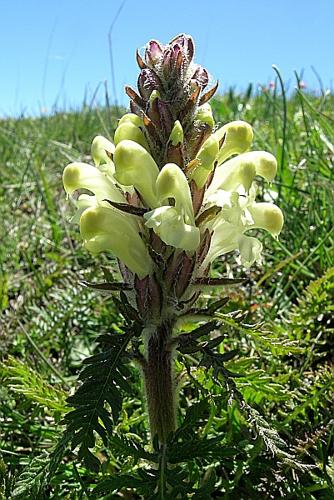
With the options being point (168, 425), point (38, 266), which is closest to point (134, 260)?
point (168, 425)

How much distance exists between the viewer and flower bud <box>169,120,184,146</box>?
48.3 inches

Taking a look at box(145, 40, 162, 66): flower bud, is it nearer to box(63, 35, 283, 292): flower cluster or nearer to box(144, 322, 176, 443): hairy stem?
box(63, 35, 283, 292): flower cluster

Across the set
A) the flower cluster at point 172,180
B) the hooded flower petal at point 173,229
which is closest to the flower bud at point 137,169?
the flower cluster at point 172,180

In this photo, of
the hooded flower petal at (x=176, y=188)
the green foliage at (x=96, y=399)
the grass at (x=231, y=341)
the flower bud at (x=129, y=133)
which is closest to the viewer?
the green foliage at (x=96, y=399)

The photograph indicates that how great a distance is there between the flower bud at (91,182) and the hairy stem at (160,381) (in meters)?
0.32

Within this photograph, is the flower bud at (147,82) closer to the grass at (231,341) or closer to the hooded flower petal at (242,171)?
the hooded flower petal at (242,171)

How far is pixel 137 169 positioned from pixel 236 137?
0.88 ft

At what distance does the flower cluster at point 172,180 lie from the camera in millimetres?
1244

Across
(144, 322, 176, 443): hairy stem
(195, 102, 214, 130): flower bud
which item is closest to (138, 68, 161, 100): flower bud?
(195, 102, 214, 130): flower bud

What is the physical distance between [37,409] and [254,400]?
0.56m

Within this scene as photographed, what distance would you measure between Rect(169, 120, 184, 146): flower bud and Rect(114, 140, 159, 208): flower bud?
65 mm

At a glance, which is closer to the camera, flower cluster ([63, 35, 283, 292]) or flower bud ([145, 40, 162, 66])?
flower cluster ([63, 35, 283, 292])

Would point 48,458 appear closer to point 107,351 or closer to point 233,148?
point 107,351

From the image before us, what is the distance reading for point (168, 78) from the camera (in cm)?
131
